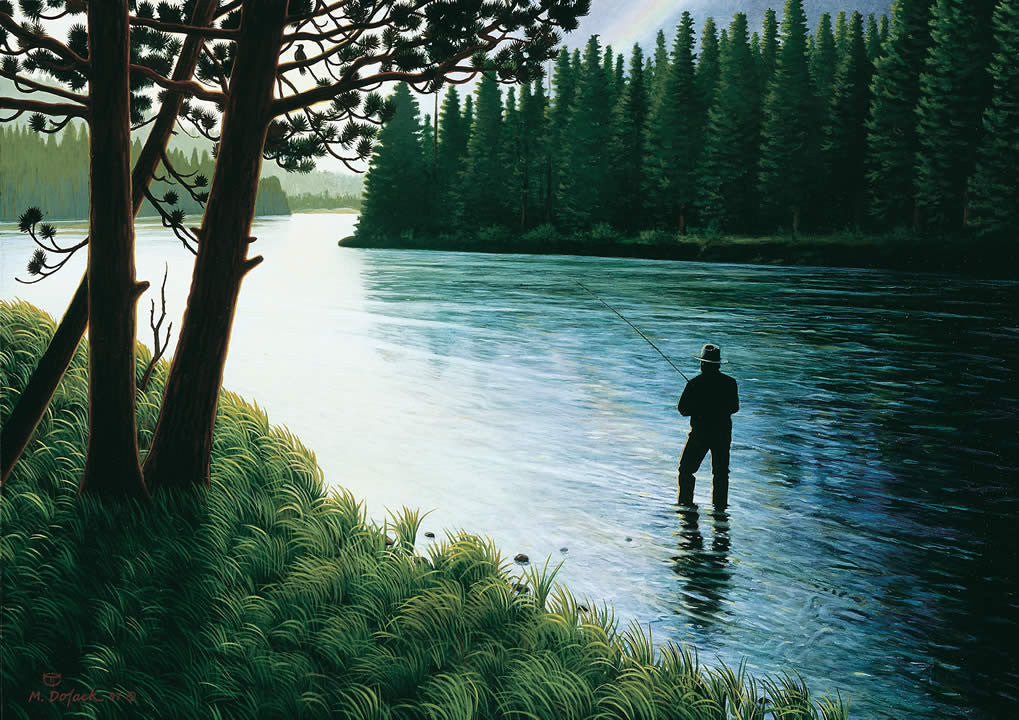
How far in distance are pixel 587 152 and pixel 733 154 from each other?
13.1m

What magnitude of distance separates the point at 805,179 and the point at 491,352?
4380cm

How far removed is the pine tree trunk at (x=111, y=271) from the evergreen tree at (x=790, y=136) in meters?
56.2

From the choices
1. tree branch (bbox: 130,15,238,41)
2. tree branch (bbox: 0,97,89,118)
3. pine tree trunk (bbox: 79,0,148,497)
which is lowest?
pine tree trunk (bbox: 79,0,148,497)

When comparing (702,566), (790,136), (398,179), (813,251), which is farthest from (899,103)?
(702,566)

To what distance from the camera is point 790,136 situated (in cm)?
5891

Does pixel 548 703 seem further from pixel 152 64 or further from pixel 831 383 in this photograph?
pixel 831 383

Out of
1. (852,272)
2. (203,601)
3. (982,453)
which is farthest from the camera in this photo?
(852,272)

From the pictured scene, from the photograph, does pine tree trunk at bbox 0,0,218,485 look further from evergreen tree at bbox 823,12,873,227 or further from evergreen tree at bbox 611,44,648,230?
evergreen tree at bbox 611,44,648,230

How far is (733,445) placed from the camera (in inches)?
496

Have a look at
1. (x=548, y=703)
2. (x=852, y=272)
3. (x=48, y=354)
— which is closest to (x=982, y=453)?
(x=548, y=703)

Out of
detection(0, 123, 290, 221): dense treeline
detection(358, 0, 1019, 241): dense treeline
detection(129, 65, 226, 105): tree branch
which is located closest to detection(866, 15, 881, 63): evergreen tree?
detection(358, 0, 1019, 241): dense treeline

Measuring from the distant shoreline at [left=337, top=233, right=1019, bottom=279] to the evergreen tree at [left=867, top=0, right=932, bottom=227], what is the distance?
463 cm

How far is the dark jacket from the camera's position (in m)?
9.20
